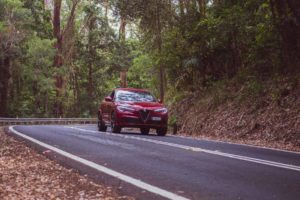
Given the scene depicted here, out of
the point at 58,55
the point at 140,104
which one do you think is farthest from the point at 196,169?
the point at 58,55

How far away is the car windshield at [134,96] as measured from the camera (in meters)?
18.2

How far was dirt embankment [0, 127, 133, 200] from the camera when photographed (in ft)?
22.0

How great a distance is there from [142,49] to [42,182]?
28.9 metres

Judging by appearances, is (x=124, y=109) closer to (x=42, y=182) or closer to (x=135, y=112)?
(x=135, y=112)

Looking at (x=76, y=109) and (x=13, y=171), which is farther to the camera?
(x=76, y=109)

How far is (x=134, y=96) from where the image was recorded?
1836 centimetres

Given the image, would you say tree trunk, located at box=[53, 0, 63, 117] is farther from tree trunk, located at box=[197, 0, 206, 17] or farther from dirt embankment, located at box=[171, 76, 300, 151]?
dirt embankment, located at box=[171, 76, 300, 151]

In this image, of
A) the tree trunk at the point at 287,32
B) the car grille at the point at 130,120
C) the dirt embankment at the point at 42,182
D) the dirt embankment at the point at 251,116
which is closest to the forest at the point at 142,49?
the tree trunk at the point at 287,32

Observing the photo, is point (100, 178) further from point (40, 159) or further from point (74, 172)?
point (40, 159)

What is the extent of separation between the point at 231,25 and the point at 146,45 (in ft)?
34.0

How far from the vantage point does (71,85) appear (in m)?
54.7

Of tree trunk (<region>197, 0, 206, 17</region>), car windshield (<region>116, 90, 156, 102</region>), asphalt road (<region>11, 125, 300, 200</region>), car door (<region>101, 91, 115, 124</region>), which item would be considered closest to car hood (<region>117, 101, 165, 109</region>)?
car windshield (<region>116, 90, 156, 102</region>)

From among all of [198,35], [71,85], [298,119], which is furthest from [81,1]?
[298,119]

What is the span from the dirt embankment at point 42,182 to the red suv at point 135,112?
6.68 m
